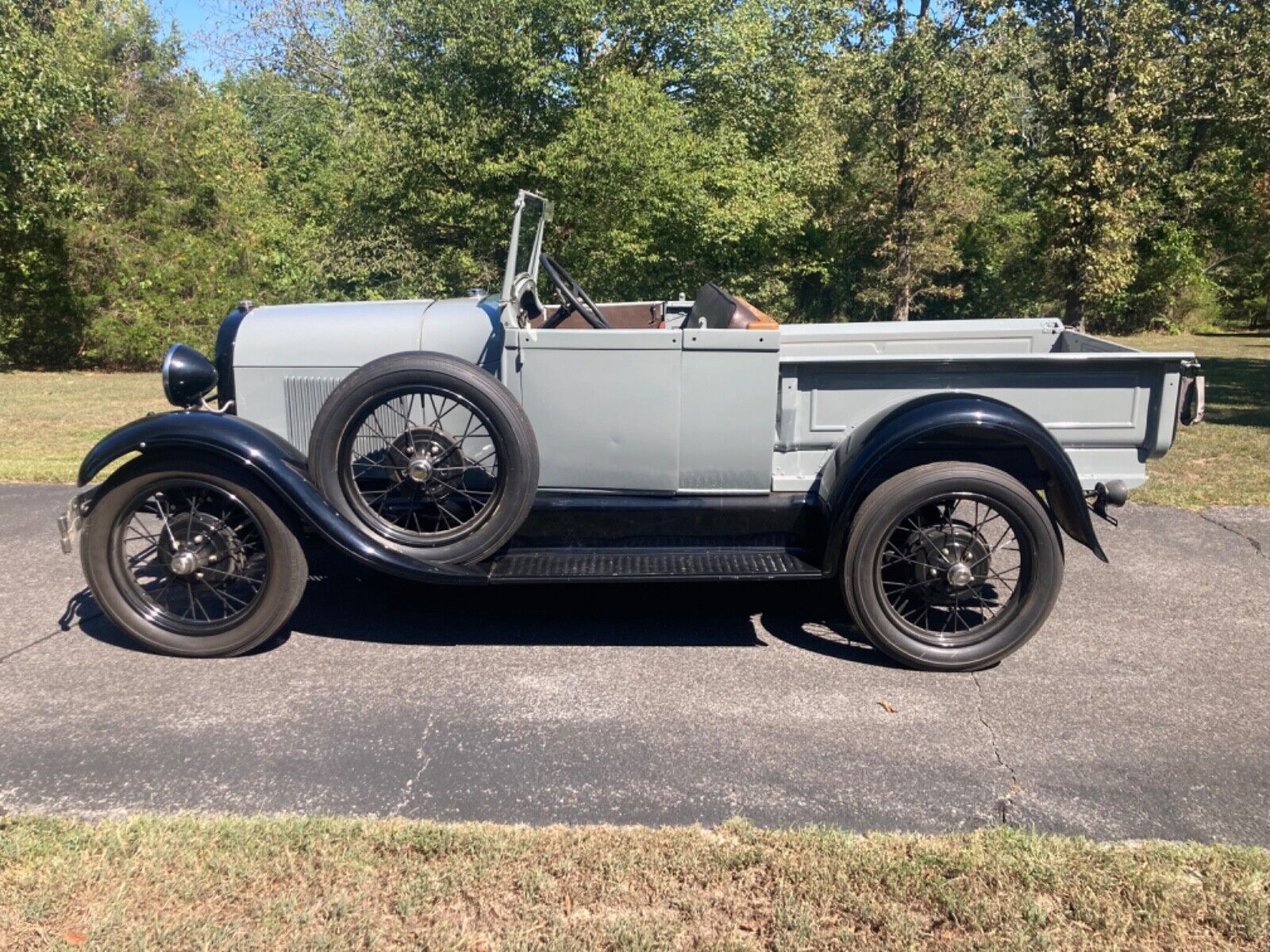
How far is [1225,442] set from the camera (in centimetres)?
918

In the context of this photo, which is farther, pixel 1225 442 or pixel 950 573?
pixel 1225 442

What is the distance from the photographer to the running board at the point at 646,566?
4.24 meters

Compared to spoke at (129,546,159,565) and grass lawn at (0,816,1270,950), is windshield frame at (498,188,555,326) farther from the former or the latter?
grass lawn at (0,816,1270,950)

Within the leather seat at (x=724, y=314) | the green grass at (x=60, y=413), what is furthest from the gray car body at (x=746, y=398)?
the green grass at (x=60, y=413)

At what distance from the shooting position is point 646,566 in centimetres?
436

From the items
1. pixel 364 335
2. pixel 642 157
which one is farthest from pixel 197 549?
pixel 642 157

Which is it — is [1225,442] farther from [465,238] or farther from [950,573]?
[465,238]

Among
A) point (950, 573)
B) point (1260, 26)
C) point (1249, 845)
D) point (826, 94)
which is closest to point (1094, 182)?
point (1260, 26)

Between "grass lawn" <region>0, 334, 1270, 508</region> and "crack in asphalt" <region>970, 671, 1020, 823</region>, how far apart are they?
3.69 meters

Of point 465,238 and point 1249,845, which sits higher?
point 465,238

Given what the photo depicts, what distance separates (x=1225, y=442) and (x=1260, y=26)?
9.39m

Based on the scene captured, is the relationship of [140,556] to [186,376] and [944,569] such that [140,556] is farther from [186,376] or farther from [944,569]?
[944,569]

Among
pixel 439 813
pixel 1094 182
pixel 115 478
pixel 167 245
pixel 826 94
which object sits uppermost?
pixel 826 94

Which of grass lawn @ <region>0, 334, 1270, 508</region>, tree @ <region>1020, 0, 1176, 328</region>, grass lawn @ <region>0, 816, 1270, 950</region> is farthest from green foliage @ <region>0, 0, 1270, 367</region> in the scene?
grass lawn @ <region>0, 816, 1270, 950</region>
